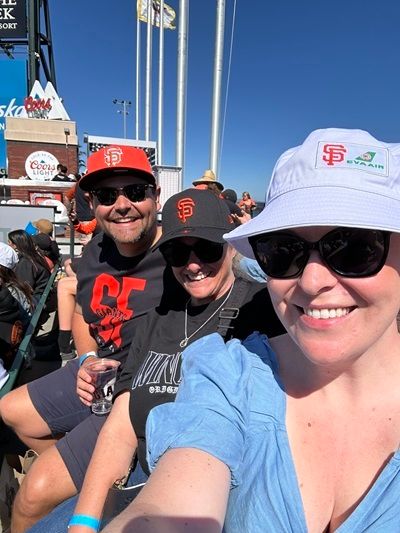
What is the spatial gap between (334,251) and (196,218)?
1.01m

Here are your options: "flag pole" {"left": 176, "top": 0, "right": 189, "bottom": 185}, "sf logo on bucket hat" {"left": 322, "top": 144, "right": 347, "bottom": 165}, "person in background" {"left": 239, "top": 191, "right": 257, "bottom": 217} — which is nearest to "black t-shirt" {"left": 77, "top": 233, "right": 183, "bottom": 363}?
"sf logo on bucket hat" {"left": 322, "top": 144, "right": 347, "bottom": 165}

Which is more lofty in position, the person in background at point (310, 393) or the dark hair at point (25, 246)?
the person in background at point (310, 393)

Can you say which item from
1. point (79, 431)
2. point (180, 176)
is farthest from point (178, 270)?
point (180, 176)

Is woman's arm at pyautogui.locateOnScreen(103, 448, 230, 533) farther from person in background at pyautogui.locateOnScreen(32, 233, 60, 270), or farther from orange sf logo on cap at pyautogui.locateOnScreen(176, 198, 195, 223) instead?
person in background at pyautogui.locateOnScreen(32, 233, 60, 270)

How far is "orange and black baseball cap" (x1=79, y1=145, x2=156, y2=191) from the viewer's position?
2.53m

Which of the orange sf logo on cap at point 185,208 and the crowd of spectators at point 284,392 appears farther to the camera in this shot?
the orange sf logo on cap at point 185,208

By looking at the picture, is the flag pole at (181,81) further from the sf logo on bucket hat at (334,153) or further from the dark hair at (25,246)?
the sf logo on bucket hat at (334,153)

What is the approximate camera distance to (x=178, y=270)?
1.96 m

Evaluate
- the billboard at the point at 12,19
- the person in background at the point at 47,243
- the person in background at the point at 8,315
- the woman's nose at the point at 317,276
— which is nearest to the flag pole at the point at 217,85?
the person in background at the point at 47,243

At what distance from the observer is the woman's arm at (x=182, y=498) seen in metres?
0.94

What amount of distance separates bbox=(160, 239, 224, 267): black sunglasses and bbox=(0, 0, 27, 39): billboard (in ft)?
96.7

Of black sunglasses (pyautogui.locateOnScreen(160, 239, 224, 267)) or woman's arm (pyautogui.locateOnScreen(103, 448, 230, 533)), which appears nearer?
woman's arm (pyautogui.locateOnScreen(103, 448, 230, 533))

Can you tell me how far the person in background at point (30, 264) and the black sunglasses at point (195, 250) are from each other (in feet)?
13.6

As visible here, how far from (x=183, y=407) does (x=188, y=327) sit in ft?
2.50
